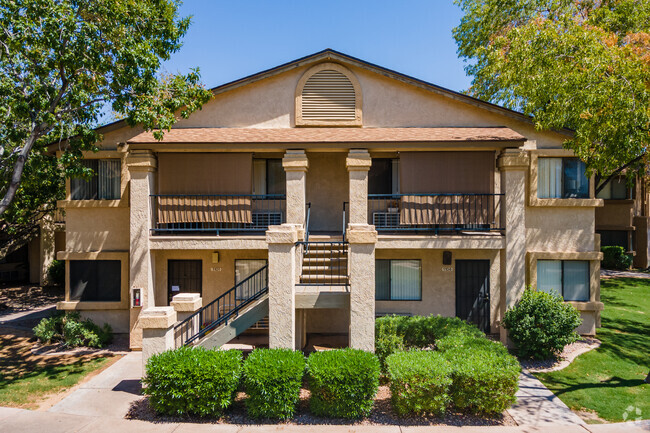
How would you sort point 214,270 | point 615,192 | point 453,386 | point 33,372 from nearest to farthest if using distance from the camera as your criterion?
point 453,386 → point 33,372 → point 214,270 → point 615,192

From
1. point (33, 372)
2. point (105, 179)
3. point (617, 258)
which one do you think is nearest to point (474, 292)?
point (105, 179)

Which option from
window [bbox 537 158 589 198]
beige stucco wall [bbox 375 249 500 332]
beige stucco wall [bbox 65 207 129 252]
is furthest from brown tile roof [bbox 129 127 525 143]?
beige stucco wall [bbox 375 249 500 332]

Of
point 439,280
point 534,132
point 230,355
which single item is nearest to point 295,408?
point 230,355

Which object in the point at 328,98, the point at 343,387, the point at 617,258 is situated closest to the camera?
the point at 343,387

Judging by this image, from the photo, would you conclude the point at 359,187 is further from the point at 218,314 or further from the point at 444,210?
the point at 218,314

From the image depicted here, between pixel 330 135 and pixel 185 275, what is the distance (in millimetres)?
6525

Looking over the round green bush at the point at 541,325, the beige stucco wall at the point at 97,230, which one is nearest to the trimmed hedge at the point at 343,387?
the round green bush at the point at 541,325

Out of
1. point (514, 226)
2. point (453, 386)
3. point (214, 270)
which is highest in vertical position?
point (514, 226)

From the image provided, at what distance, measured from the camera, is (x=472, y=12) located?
21.7m

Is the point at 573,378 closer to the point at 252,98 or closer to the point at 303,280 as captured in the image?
the point at 303,280

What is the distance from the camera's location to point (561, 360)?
9891mm

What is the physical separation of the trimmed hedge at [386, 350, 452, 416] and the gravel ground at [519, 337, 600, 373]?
3.93 meters

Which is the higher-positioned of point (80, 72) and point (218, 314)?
point (80, 72)

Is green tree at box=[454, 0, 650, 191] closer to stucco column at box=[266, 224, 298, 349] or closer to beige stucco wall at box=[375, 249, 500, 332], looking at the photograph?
beige stucco wall at box=[375, 249, 500, 332]
